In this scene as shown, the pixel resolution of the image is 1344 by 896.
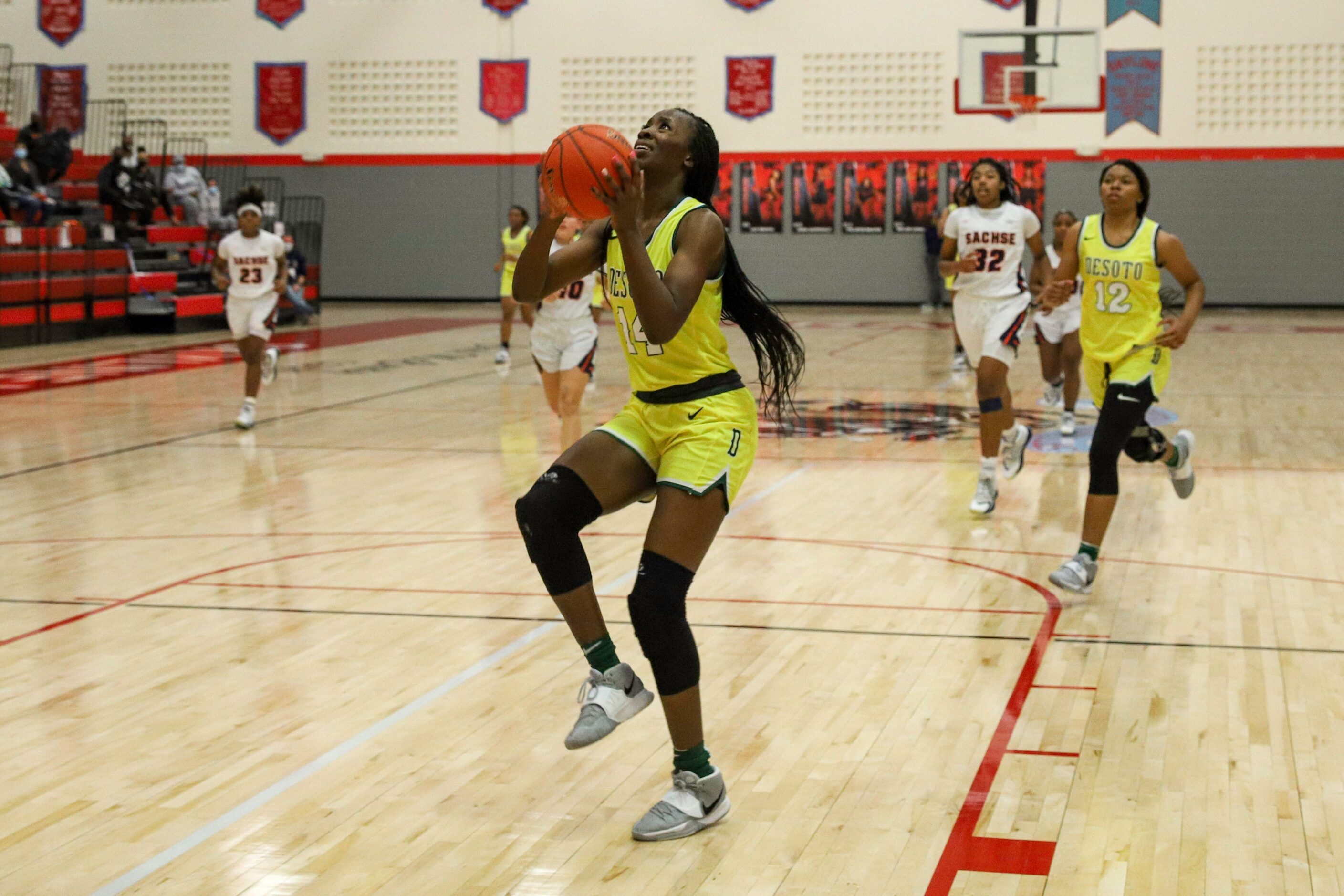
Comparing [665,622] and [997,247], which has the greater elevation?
[997,247]

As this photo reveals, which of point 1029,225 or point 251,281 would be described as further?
point 251,281

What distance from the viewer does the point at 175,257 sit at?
70.0ft

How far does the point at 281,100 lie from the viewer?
25250mm

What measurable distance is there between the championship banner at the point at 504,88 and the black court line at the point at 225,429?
10263 mm

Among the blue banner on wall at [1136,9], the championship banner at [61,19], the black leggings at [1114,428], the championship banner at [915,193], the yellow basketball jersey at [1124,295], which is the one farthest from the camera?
the championship banner at [61,19]

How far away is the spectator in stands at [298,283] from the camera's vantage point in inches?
830

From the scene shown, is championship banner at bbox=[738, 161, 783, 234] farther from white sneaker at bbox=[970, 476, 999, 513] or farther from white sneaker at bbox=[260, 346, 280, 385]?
white sneaker at bbox=[970, 476, 999, 513]

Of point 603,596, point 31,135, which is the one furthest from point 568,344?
point 31,135

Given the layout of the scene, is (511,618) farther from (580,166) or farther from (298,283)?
(298,283)

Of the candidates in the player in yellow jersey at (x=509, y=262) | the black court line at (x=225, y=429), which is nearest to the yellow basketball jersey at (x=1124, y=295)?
the black court line at (x=225, y=429)

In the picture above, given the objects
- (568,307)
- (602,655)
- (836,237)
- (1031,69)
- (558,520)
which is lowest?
(602,655)

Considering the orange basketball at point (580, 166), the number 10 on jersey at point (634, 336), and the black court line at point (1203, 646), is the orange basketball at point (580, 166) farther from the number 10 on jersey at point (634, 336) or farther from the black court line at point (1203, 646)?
the black court line at point (1203, 646)

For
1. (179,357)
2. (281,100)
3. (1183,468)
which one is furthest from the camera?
(281,100)

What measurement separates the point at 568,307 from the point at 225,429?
359 cm
